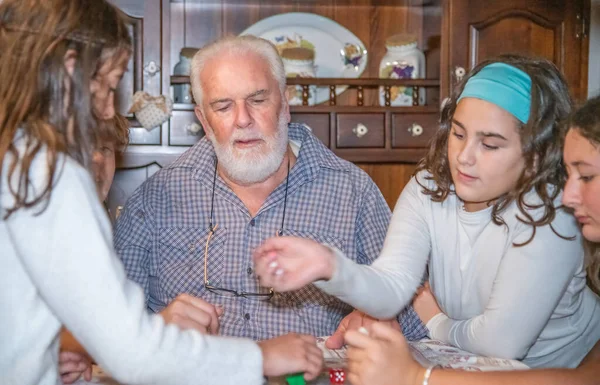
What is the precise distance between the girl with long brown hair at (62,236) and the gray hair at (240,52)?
93 cm

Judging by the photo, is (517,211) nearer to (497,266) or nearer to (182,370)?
(497,266)

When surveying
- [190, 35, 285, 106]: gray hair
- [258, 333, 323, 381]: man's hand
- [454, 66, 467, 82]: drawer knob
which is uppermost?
[454, 66, 467, 82]: drawer knob

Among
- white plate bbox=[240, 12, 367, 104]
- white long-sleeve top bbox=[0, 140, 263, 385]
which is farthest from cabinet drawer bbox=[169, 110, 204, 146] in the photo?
white long-sleeve top bbox=[0, 140, 263, 385]

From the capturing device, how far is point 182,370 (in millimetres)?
1018

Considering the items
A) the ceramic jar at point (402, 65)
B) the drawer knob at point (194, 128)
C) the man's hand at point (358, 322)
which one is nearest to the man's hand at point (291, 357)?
the man's hand at point (358, 322)

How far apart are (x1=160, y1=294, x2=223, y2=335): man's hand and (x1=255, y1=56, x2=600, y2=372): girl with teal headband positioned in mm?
213

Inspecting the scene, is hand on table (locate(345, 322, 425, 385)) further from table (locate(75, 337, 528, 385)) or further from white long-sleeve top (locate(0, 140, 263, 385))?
white long-sleeve top (locate(0, 140, 263, 385))

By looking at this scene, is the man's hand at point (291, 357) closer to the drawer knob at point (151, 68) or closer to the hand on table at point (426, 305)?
the hand on table at point (426, 305)

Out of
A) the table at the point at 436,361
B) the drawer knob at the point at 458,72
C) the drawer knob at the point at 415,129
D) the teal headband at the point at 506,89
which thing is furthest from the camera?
the drawer knob at the point at 415,129

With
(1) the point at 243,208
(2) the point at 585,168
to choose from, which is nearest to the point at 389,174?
(1) the point at 243,208

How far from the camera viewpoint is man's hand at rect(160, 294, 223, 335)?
133cm

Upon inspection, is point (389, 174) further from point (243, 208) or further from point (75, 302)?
point (75, 302)

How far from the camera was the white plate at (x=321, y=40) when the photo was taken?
11.3 ft

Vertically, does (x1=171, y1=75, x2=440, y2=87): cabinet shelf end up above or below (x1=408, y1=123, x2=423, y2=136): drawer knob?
above
